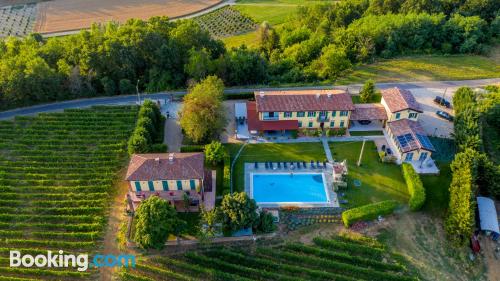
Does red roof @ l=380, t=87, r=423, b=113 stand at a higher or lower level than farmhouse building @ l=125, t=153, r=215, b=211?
higher

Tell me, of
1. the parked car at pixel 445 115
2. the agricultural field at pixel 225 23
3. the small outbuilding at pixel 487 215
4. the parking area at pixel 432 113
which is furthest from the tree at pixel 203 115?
the agricultural field at pixel 225 23

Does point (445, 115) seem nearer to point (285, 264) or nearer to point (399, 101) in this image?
point (399, 101)

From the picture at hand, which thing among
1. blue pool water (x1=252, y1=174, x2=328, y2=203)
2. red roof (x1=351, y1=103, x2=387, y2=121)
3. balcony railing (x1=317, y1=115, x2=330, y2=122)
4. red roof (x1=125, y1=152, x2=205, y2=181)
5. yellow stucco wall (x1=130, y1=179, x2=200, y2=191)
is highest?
red roof (x1=351, y1=103, x2=387, y2=121)

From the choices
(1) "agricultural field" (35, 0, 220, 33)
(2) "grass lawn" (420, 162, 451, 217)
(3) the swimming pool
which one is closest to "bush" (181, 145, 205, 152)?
(3) the swimming pool

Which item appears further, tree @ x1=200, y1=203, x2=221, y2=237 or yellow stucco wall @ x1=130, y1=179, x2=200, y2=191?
yellow stucco wall @ x1=130, y1=179, x2=200, y2=191

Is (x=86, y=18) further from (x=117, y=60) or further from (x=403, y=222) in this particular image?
(x=403, y=222)

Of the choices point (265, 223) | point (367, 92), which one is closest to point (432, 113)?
point (367, 92)

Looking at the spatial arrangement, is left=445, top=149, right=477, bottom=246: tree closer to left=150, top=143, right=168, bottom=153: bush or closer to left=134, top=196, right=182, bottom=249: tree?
left=134, top=196, right=182, bottom=249: tree
